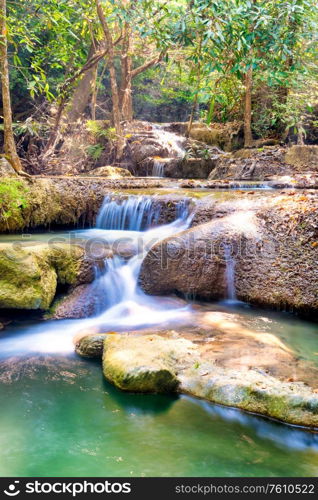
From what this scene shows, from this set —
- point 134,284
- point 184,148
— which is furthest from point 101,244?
point 184,148

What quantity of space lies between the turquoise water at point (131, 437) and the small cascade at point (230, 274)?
8.03 ft

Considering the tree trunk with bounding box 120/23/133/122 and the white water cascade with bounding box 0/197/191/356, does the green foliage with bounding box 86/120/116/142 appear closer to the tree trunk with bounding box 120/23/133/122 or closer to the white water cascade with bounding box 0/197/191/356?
the tree trunk with bounding box 120/23/133/122

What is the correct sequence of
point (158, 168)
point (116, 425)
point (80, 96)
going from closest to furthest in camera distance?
point (116, 425)
point (158, 168)
point (80, 96)

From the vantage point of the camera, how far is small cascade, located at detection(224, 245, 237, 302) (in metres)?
5.67

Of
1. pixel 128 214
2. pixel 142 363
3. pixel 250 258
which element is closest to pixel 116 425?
pixel 142 363

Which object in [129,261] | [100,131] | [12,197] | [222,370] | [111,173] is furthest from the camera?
[100,131]

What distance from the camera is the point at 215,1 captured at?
→ 572 centimetres

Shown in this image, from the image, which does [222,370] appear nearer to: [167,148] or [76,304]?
[76,304]

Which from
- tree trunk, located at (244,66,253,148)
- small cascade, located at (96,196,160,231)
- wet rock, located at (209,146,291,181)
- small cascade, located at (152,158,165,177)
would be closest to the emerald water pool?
small cascade, located at (96,196,160,231)

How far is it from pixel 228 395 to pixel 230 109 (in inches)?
528

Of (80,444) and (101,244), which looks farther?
(101,244)

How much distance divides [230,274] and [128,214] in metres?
2.79

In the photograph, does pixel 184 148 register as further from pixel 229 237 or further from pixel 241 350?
pixel 241 350

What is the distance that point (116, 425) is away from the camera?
310 cm
